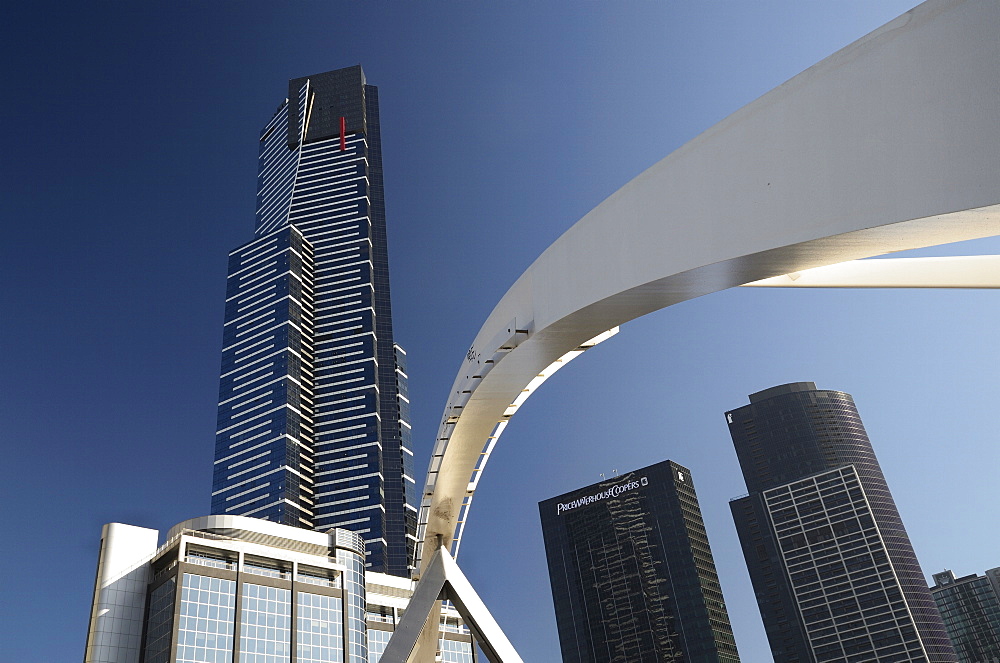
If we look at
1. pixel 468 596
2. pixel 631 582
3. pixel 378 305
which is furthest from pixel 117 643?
pixel 378 305

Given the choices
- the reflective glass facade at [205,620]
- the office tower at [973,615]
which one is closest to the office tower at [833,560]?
the office tower at [973,615]

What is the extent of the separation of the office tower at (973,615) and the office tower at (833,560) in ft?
77.3

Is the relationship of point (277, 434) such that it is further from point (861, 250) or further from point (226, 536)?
point (861, 250)

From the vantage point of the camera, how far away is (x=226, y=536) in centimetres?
7188

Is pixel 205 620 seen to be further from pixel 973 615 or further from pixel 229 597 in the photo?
pixel 973 615

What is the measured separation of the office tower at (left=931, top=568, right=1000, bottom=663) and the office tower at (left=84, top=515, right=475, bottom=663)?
153 meters

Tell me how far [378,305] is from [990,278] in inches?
7375

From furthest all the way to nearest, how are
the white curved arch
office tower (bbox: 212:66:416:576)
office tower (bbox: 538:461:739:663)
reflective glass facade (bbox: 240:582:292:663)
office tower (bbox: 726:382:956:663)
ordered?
office tower (bbox: 726:382:956:663) < office tower (bbox: 212:66:416:576) < office tower (bbox: 538:461:739:663) < reflective glass facade (bbox: 240:582:292:663) < the white curved arch

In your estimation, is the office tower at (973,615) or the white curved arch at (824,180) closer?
the white curved arch at (824,180)

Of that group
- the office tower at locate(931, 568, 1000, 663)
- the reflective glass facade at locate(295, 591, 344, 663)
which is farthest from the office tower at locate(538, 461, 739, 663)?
the reflective glass facade at locate(295, 591, 344, 663)

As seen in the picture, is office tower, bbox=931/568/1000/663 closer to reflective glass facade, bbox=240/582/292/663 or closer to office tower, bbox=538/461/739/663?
office tower, bbox=538/461/739/663

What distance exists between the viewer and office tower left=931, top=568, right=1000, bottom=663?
577ft

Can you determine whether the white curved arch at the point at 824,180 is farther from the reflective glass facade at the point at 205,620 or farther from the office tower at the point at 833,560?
the office tower at the point at 833,560

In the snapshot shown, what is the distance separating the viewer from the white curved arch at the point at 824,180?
3369 mm
